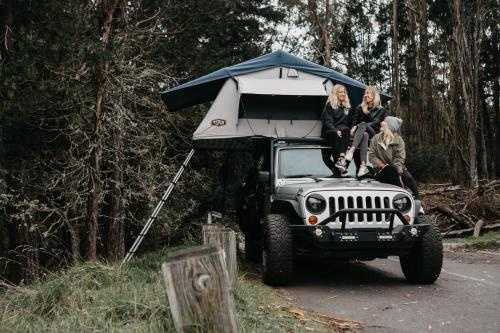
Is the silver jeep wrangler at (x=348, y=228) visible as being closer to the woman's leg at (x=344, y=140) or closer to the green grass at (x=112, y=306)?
the green grass at (x=112, y=306)

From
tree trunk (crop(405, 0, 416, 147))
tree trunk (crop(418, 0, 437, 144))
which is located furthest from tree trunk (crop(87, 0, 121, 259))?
tree trunk (crop(405, 0, 416, 147))

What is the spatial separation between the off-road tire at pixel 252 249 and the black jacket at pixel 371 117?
8.77ft

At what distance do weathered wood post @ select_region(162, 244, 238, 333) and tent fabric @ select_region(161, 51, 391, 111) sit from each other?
7.35 m

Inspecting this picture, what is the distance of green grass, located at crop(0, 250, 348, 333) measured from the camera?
15.1 feet

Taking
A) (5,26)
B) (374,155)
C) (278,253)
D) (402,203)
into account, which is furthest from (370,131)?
(5,26)

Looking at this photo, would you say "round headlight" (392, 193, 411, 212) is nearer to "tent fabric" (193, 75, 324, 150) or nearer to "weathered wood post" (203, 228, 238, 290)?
"weathered wood post" (203, 228, 238, 290)

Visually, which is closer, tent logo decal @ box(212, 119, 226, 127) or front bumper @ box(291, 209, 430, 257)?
front bumper @ box(291, 209, 430, 257)

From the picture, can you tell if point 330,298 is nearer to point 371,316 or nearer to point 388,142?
point 371,316

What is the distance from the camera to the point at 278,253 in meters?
7.23

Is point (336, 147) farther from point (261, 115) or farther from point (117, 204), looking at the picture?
point (117, 204)

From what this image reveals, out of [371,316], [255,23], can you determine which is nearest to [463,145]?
[255,23]

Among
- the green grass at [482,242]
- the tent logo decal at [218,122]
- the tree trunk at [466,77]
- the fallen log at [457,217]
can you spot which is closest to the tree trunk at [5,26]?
the tent logo decal at [218,122]

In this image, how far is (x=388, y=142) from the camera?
341 inches

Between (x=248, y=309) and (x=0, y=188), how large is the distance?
340 inches
